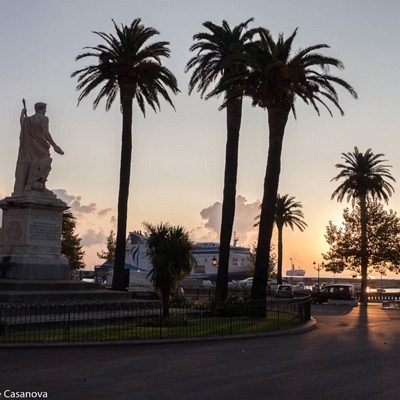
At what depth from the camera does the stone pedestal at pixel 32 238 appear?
72.4ft

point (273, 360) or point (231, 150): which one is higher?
point (231, 150)

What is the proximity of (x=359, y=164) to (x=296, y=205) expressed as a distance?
673 inches

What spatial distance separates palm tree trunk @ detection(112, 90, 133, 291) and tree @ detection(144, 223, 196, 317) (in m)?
10.3

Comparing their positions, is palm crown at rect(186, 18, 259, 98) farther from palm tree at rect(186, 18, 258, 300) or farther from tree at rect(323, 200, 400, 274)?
tree at rect(323, 200, 400, 274)

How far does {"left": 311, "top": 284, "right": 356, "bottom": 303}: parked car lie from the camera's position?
4394 cm

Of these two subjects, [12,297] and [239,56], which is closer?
[12,297]

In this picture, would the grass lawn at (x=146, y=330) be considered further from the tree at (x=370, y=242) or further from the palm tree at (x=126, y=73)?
the tree at (x=370, y=242)

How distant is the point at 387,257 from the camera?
5319cm

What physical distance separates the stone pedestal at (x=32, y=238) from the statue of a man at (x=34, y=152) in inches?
29.2

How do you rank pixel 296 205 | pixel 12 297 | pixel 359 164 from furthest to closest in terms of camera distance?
1. pixel 296 205
2. pixel 359 164
3. pixel 12 297

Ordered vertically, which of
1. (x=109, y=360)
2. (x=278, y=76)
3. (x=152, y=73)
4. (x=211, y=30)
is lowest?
(x=109, y=360)

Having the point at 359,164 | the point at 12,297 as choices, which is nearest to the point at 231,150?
the point at 12,297

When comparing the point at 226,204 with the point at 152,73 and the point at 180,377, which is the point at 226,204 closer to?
the point at 152,73

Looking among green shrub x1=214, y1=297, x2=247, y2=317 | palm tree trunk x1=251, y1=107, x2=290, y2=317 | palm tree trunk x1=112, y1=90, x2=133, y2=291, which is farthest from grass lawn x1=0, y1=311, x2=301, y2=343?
palm tree trunk x1=112, y1=90, x2=133, y2=291
